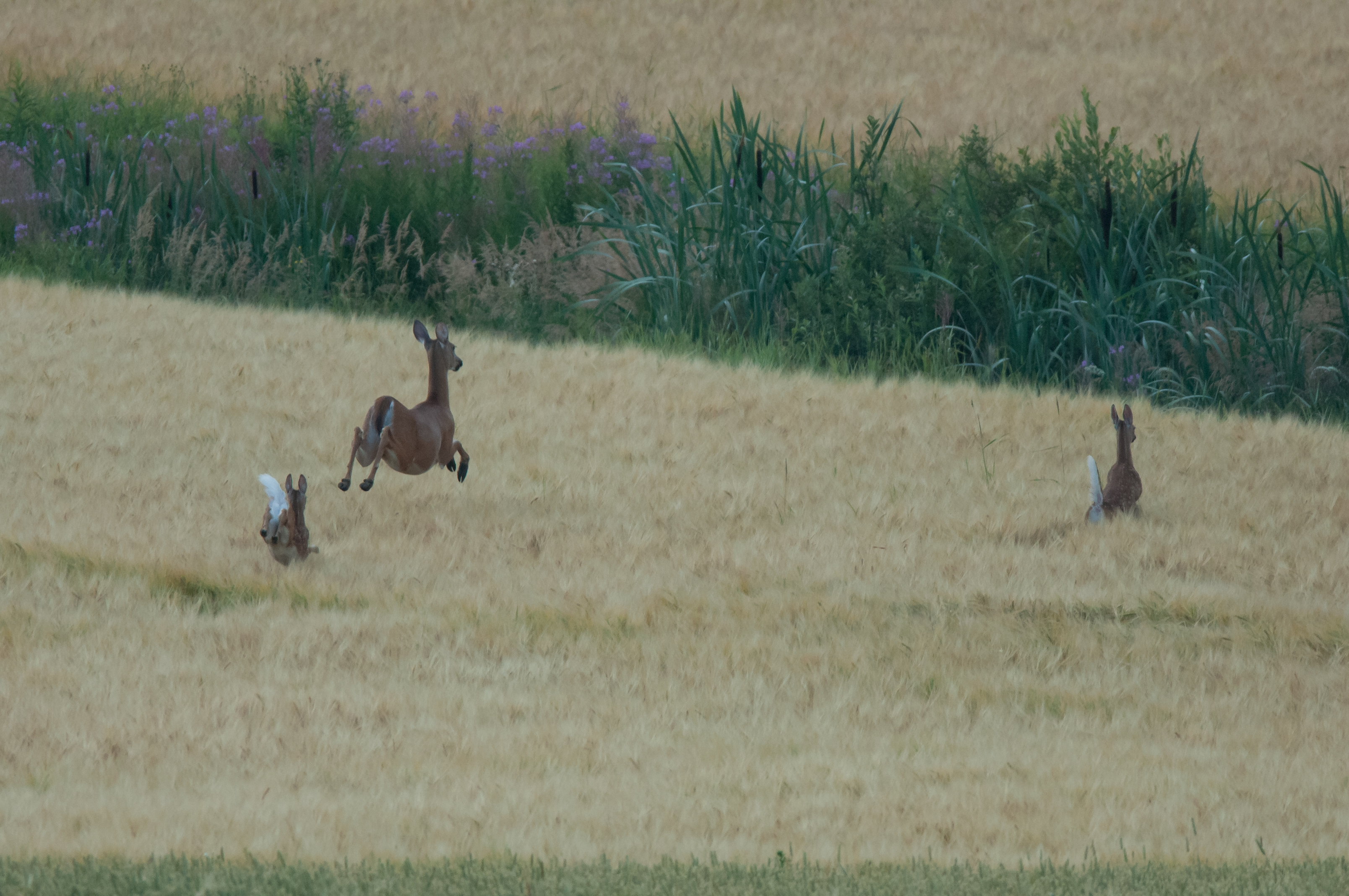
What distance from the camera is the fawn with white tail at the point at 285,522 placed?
4594 mm

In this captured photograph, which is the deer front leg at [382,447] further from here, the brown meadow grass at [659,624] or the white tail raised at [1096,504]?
the white tail raised at [1096,504]

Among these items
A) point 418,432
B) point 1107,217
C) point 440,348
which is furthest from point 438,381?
point 1107,217

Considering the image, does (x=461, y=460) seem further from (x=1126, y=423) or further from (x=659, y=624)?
(x=1126, y=423)

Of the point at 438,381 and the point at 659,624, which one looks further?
the point at 438,381

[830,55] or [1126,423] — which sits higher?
[830,55]

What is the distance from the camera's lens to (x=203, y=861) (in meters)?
2.78

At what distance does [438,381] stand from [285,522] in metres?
0.77

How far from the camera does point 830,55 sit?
14750 mm

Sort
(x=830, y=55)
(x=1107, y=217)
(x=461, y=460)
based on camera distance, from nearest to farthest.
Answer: (x=461, y=460) → (x=1107, y=217) → (x=830, y=55)

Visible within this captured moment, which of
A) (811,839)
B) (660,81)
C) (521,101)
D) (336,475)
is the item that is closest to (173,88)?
(521,101)

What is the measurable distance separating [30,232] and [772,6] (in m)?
9.18

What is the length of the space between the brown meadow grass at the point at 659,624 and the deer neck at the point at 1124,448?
238 millimetres

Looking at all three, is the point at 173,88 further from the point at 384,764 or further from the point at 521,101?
the point at 384,764

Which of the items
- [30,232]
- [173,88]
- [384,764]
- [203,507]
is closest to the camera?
[384,764]
